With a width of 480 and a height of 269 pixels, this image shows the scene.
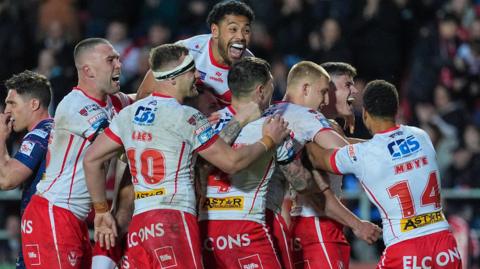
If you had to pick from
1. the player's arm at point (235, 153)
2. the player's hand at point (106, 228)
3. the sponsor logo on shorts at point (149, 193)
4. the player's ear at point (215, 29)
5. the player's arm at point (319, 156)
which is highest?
the player's ear at point (215, 29)

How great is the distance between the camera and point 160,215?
9164mm

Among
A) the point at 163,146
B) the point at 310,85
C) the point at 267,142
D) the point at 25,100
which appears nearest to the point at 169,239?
the point at 163,146

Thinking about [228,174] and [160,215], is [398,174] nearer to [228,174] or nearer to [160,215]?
[228,174]

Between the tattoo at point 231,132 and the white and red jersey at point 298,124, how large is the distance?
18.8 inches

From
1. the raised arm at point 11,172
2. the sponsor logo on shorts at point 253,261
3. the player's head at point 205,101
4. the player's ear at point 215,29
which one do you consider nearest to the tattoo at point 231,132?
the player's head at point 205,101

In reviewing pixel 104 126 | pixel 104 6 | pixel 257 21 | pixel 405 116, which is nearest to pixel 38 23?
pixel 104 6

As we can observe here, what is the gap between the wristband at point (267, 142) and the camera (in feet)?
30.3

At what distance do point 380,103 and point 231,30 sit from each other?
174 centimetres

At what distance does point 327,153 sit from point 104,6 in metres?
9.50

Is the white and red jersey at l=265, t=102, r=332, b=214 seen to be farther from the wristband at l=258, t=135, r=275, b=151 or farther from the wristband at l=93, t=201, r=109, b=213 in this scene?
the wristband at l=93, t=201, r=109, b=213

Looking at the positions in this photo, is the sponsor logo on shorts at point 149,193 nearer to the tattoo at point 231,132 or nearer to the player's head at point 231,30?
the tattoo at point 231,132

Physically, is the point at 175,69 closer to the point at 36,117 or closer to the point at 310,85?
the point at 310,85

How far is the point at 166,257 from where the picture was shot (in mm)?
9141

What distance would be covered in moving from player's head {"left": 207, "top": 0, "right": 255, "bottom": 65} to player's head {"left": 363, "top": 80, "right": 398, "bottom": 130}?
4.81ft
